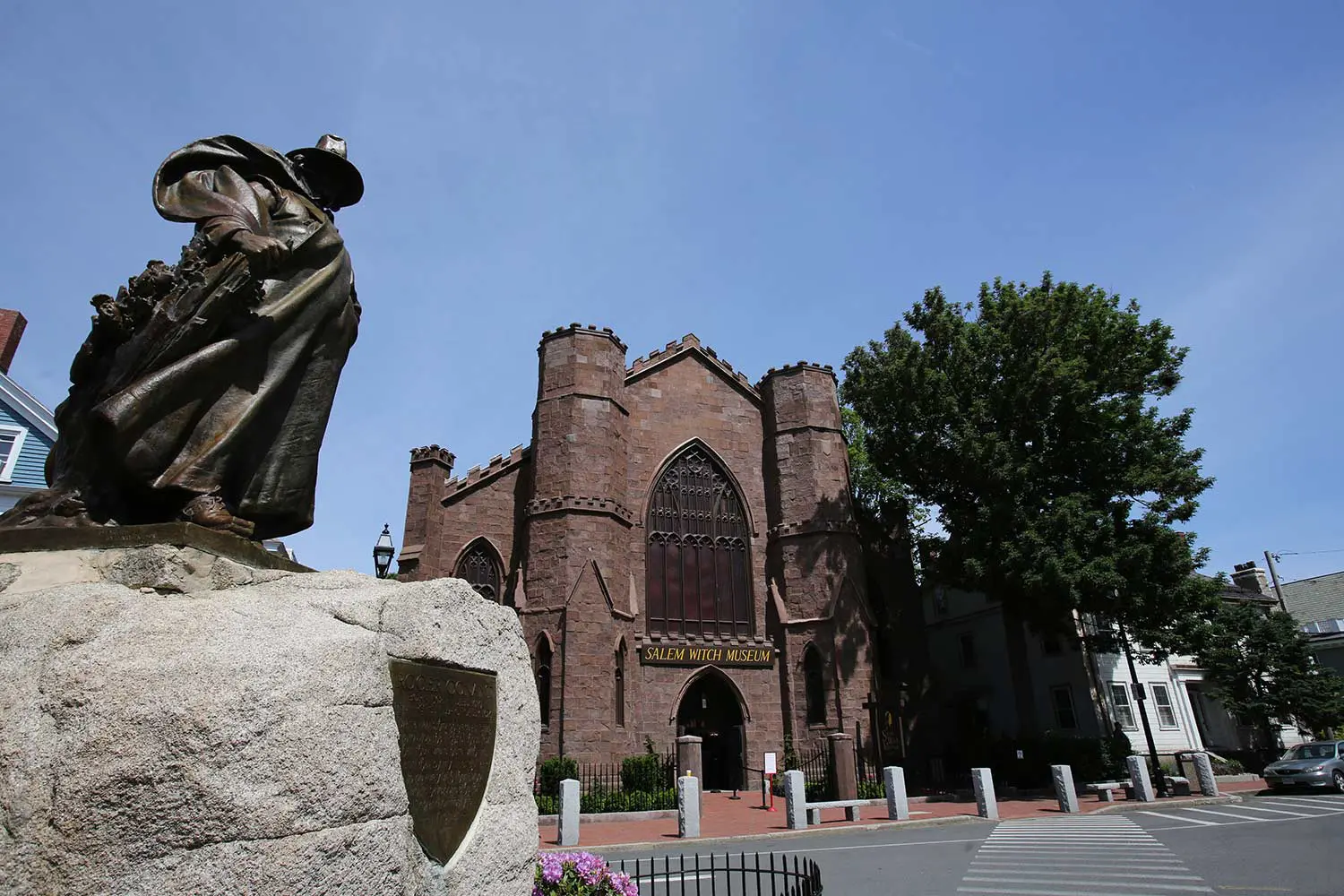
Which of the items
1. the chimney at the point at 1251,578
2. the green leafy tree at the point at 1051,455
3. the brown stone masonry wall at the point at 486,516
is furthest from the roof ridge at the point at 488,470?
the chimney at the point at 1251,578

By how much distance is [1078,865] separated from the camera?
1037 centimetres

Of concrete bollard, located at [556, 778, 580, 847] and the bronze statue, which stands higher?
the bronze statue

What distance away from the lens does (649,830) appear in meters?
15.4

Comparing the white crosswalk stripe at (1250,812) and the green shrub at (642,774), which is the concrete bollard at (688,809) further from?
the white crosswalk stripe at (1250,812)

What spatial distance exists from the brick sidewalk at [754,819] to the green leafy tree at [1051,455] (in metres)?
4.90

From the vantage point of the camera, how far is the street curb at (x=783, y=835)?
12.7 metres

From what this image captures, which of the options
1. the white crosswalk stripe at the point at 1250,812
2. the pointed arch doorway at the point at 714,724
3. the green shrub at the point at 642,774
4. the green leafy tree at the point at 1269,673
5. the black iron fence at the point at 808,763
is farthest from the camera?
the green leafy tree at the point at 1269,673

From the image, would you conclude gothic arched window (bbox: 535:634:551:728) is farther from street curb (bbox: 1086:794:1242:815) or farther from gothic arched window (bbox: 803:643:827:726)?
street curb (bbox: 1086:794:1242:815)

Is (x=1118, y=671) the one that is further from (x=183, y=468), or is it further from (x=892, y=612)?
(x=183, y=468)

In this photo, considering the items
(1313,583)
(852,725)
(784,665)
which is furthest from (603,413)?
(1313,583)

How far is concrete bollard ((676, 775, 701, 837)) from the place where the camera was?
46.2ft

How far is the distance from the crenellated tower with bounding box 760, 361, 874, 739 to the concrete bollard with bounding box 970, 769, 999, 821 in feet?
20.9

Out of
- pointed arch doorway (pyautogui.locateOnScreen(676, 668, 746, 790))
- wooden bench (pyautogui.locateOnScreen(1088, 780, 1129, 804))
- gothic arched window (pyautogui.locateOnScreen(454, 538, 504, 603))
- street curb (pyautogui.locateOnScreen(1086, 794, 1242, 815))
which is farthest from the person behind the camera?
gothic arched window (pyautogui.locateOnScreen(454, 538, 504, 603))

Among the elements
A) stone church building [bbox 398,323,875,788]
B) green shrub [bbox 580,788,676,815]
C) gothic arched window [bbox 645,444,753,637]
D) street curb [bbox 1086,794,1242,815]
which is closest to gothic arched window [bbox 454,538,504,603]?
stone church building [bbox 398,323,875,788]
